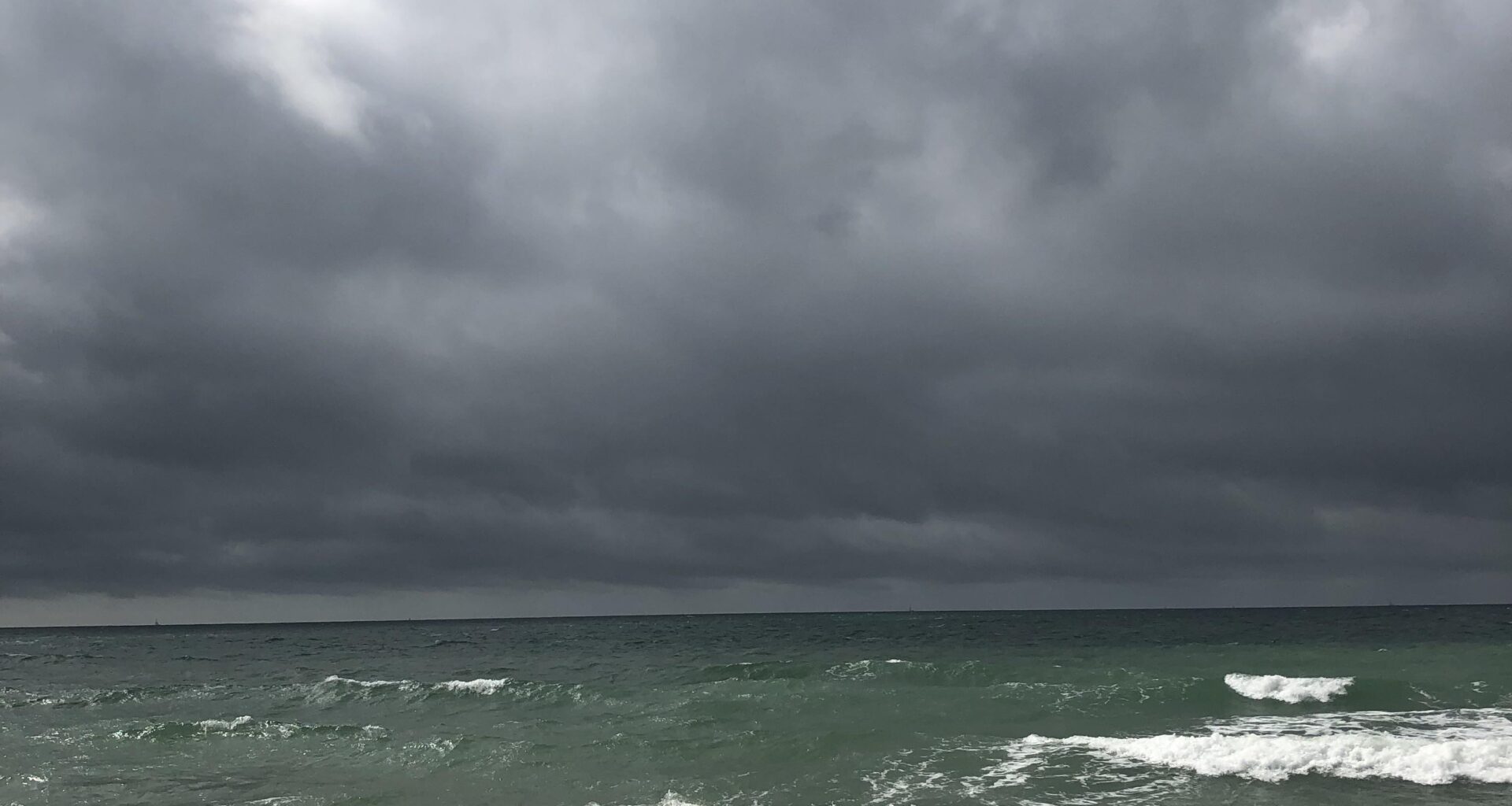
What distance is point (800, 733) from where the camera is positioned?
26750 millimetres

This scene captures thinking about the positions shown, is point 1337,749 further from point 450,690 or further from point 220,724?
point 450,690

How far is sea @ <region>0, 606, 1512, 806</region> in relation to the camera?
1959cm

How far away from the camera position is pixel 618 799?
19.1 m

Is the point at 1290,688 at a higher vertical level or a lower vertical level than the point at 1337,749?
lower

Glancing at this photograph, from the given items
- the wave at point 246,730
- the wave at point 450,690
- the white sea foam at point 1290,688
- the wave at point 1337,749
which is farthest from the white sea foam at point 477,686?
the white sea foam at point 1290,688

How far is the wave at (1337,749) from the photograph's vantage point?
1934cm

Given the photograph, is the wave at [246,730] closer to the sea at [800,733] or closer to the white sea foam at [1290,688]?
the sea at [800,733]

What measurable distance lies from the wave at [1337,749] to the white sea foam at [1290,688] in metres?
5.12

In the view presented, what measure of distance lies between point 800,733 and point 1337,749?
43.2ft

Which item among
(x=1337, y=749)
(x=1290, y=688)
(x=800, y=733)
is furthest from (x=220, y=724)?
(x=1290, y=688)

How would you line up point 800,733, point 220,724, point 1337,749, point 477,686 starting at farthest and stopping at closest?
point 477,686 < point 220,724 < point 800,733 < point 1337,749

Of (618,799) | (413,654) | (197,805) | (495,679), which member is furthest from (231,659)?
(618,799)

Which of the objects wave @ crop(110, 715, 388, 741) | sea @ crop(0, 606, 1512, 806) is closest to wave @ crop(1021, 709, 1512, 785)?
sea @ crop(0, 606, 1512, 806)

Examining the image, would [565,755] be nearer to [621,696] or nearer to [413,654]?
[621,696]
